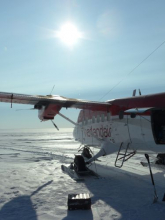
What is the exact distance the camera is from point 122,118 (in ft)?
33.2

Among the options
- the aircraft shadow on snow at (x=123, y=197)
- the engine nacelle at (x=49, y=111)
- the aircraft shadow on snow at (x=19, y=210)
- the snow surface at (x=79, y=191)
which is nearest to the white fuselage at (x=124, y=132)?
the aircraft shadow on snow at (x=123, y=197)

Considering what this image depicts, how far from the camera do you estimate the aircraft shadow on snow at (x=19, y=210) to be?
244 inches

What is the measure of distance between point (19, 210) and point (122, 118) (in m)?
5.77

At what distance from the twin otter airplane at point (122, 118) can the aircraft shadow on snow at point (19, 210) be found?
4.36 metres

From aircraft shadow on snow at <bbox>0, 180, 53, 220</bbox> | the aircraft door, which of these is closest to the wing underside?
the aircraft door

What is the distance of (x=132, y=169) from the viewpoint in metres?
13.1

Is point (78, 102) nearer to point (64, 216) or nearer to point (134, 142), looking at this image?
point (134, 142)

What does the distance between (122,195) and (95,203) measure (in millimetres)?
1340

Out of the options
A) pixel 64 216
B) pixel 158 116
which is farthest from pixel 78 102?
pixel 64 216

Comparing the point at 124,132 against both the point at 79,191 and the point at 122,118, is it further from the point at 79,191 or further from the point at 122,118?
the point at 79,191

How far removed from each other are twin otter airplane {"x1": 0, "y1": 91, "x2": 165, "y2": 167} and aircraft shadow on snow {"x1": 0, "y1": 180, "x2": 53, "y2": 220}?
14.3 ft

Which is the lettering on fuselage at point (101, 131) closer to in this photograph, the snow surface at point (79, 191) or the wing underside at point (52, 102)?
the wing underside at point (52, 102)

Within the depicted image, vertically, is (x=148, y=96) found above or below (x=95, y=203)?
above

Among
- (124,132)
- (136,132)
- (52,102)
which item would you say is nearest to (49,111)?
(52,102)
